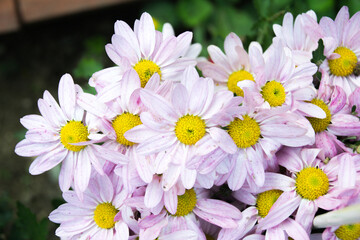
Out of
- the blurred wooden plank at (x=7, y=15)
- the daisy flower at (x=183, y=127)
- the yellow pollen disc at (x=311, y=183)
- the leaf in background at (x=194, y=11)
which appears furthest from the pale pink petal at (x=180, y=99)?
the blurred wooden plank at (x=7, y=15)

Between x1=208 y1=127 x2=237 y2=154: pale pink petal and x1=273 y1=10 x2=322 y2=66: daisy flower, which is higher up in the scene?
x1=273 y1=10 x2=322 y2=66: daisy flower

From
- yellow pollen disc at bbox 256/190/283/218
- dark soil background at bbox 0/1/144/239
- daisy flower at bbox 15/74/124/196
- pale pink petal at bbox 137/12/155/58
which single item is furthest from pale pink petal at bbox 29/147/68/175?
dark soil background at bbox 0/1/144/239

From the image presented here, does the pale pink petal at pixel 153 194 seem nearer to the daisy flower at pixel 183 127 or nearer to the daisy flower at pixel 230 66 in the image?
the daisy flower at pixel 183 127

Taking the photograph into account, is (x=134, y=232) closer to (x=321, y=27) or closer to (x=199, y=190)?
(x=199, y=190)

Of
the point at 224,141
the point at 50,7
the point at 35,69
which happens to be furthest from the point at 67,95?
the point at 35,69

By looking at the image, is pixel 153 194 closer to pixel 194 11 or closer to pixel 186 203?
pixel 186 203

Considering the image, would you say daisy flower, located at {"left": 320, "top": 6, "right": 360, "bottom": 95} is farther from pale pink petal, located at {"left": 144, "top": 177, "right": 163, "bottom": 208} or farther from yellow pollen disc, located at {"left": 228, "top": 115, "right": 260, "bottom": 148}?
pale pink petal, located at {"left": 144, "top": 177, "right": 163, "bottom": 208}

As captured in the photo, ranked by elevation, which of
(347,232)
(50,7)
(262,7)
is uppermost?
(50,7)

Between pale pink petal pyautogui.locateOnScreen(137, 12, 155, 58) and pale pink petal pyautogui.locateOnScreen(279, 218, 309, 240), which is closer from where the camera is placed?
pale pink petal pyautogui.locateOnScreen(279, 218, 309, 240)
